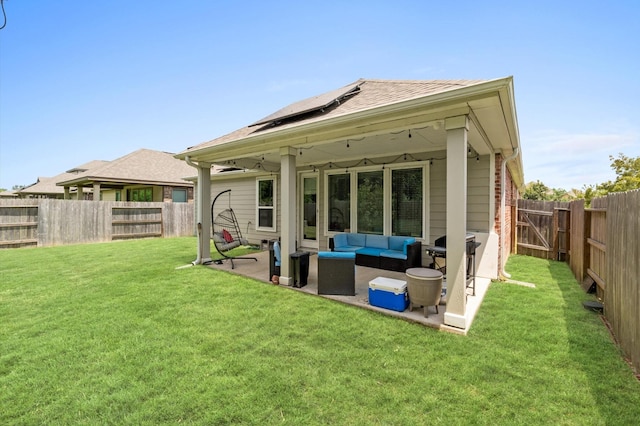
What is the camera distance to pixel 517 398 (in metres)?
2.11

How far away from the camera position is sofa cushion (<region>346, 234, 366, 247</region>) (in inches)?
Answer: 268

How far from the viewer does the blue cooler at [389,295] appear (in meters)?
3.75

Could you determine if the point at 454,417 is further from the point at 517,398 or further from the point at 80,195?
the point at 80,195

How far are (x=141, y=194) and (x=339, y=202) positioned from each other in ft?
47.0

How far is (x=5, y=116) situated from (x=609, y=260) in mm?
21974

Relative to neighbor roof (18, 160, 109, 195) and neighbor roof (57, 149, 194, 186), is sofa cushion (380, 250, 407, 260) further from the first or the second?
neighbor roof (18, 160, 109, 195)

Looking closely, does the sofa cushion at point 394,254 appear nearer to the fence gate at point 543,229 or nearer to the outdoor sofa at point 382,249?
the outdoor sofa at point 382,249

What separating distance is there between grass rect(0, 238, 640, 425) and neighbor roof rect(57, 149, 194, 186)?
10.4 meters

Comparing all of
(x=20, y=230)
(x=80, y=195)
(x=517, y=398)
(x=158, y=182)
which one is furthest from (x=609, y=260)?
(x=80, y=195)

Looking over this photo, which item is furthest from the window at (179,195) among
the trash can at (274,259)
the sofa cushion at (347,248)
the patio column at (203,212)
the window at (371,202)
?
the trash can at (274,259)

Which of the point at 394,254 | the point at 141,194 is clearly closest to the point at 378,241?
→ the point at 394,254

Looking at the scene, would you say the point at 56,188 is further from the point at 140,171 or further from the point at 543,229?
the point at 543,229

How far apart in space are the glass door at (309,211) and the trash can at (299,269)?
3.01m

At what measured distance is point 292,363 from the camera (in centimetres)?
259
